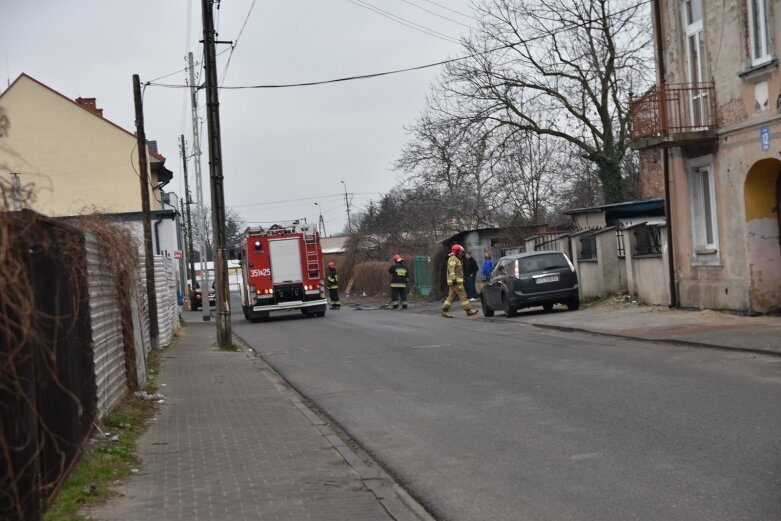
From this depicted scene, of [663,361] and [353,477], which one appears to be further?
[663,361]

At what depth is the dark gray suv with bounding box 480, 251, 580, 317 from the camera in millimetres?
23828

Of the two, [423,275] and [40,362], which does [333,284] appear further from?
[40,362]

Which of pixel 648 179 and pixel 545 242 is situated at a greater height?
pixel 648 179

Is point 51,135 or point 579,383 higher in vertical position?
point 51,135

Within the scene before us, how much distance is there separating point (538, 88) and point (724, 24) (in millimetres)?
18785

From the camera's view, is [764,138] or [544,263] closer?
[764,138]

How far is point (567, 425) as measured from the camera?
351 inches

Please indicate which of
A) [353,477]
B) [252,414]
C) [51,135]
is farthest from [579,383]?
[51,135]

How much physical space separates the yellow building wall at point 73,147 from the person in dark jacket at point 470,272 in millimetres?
20600

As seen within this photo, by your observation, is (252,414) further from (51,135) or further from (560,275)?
(51,135)

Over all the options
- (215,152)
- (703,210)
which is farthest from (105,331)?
(703,210)

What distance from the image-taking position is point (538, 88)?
37.2 meters

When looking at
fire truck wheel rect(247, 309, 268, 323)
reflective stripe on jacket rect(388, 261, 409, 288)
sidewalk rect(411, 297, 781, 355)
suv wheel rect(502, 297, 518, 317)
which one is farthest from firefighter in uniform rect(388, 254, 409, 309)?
suv wheel rect(502, 297, 518, 317)

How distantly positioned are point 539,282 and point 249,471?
55.7ft
